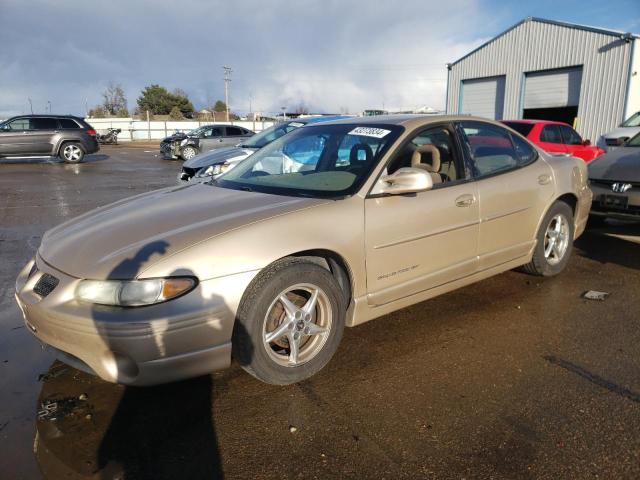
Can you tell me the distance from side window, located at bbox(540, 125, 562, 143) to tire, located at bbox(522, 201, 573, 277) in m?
6.51

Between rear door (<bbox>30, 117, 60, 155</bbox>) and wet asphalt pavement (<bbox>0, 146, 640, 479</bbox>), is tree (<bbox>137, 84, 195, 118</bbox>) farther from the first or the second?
wet asphalt pavement (<bbox>0, 146, 640, 479</bbox>)

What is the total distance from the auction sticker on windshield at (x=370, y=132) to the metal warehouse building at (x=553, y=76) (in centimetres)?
1775

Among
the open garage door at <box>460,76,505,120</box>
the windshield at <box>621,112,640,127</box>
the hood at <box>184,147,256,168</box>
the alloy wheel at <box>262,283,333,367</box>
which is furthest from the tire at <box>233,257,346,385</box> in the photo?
the open garage door at <box>460,76,505,120</box>

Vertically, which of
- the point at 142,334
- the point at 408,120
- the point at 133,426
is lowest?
the point at 133,426

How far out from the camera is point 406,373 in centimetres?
305

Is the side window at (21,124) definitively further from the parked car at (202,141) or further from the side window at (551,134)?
the side window at (551,134)

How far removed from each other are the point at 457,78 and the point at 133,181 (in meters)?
17.0

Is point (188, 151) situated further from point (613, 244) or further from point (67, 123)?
point (613, 244)

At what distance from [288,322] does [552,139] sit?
9.86 meters

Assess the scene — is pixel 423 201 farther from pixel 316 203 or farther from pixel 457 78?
pixel 457 78

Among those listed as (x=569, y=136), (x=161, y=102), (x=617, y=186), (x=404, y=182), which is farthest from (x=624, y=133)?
(x=161, y=102)

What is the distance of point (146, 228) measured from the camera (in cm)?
289

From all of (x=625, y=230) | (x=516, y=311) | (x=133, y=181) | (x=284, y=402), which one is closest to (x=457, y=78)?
(x=133, y=181)

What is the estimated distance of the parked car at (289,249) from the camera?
2.46 m
